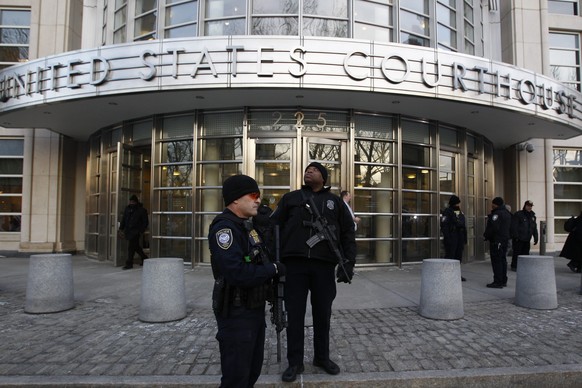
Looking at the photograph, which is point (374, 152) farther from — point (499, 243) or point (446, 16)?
point (446, 16)

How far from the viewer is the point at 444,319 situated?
19.2 ft

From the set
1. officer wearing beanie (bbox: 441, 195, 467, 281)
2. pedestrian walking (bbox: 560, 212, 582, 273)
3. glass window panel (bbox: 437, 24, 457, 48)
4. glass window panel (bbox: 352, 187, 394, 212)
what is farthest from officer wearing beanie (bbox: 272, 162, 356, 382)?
glass window panel (bbox: 437, 24, 457, 48)

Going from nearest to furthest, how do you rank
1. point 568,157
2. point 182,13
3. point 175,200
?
point 175,200
point 182,13
point 568,157

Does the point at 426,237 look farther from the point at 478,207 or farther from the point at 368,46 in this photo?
the point at 368,46

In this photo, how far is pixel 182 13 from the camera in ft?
36.8

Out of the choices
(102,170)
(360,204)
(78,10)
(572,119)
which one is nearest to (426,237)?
(360,204)

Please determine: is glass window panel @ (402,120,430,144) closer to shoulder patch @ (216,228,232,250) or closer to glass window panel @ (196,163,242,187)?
glass window panel @ (196,163,242,187)

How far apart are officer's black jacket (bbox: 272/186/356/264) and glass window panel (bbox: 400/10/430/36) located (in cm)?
880

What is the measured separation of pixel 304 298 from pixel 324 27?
859cm

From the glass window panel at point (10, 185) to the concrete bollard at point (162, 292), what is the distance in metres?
12.1

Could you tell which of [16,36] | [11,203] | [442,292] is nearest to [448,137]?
[442,292]

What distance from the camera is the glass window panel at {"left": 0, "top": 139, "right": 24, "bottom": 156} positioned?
590 inches

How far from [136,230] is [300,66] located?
5.89 m

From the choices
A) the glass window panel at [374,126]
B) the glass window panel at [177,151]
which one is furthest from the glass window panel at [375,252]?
the glass window panel at [177,151]
